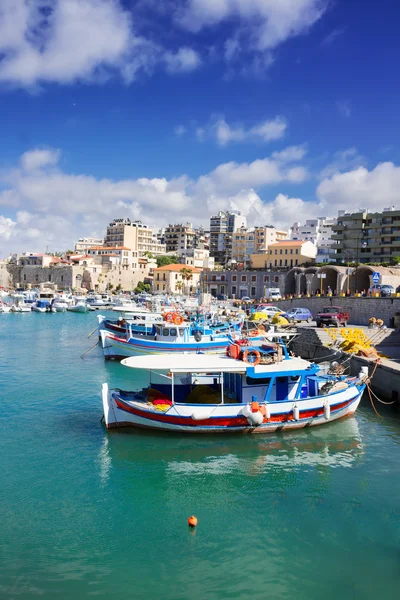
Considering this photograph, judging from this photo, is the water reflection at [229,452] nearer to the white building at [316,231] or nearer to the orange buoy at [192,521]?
the orange buoy at [192,521]

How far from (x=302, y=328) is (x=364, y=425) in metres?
16.9

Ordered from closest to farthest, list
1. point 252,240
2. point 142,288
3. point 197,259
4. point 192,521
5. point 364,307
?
point 192,521
point 364,307
point 142,288
point 252,240
point 197,259

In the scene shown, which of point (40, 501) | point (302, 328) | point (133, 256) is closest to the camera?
point (40, 501)

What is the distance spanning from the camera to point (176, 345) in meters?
32.2

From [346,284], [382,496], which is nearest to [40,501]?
[382,496]

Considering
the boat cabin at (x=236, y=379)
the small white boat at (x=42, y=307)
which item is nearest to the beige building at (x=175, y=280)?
the small white boat at (x=42, y=307)

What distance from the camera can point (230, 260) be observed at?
134 metres

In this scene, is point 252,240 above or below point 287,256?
above

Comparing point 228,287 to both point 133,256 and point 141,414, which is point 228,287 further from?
point 141,414

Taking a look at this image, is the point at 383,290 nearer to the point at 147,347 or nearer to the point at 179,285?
the point at 147,347

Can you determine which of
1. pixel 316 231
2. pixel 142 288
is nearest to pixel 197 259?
pixel 142 288

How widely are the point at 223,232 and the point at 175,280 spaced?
36225mm

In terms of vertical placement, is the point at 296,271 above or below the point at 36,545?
above

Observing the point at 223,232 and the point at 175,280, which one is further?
the point at 223,232
